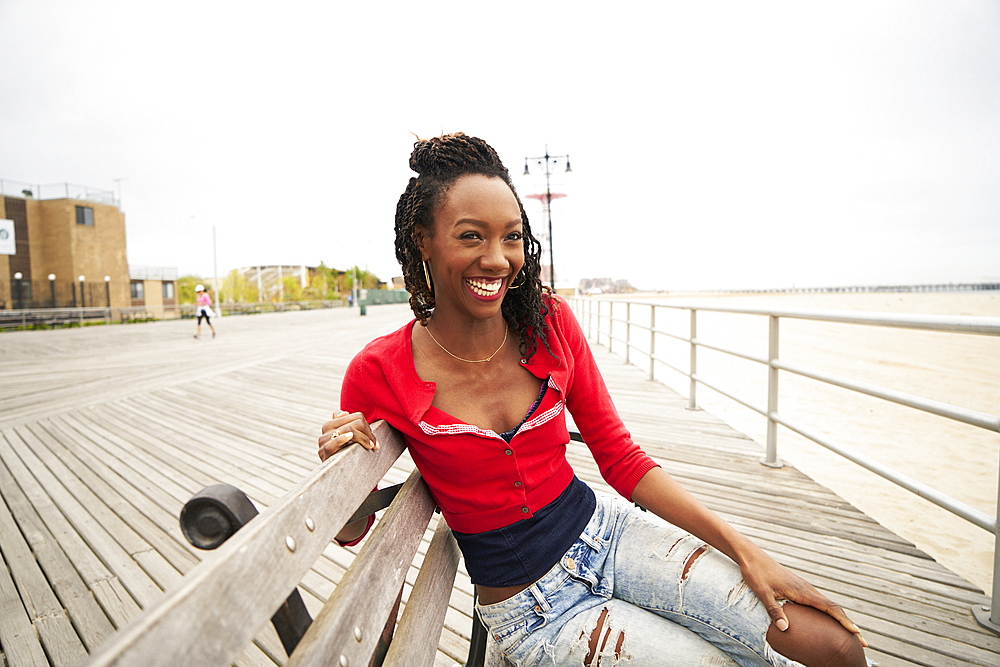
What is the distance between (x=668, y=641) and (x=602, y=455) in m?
0.47

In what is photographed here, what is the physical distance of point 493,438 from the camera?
1.18 m

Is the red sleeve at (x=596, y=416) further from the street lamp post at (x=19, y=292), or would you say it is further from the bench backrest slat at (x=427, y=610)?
the street lamp post at (x=19, y=292)

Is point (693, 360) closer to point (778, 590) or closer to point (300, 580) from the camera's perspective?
point (778, 590)

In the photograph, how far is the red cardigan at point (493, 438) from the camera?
1196 mm

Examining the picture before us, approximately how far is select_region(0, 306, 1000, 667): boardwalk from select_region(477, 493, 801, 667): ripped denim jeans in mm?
803

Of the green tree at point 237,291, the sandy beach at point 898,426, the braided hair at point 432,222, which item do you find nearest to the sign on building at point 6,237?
the green tree at point 237,291

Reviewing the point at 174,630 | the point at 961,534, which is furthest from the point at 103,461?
the point at 961,534

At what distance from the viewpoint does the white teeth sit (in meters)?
1.22

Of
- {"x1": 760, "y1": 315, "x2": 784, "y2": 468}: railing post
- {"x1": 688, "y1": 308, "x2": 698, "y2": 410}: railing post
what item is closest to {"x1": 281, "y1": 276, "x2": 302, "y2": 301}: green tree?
{"x1": 688, "y1": 308, "x2": 698, "y2": 410}: railing post

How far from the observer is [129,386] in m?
6.57

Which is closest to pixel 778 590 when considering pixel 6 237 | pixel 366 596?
pixel 366 596

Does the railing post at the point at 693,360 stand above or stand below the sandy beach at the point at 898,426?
above

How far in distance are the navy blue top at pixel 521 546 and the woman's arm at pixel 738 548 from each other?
225 millimetres

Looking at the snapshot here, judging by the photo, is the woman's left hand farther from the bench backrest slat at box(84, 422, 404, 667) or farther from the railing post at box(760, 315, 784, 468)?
the railing post at box(760, 315, 784, 468)
